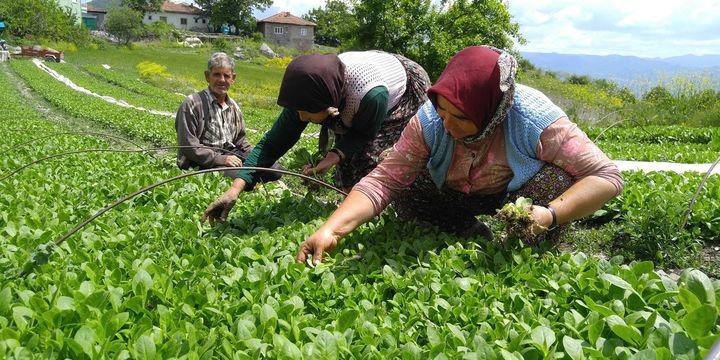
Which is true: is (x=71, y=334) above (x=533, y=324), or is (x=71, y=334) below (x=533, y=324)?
below

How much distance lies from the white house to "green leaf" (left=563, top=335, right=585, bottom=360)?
3849 inches

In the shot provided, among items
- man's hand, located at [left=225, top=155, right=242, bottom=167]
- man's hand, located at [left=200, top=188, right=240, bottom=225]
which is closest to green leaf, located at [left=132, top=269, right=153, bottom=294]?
man's hand, located at [left=200, top=188, right=240, bottom=225]

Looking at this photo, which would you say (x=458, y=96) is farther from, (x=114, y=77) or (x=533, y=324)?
(x=114, y=77)

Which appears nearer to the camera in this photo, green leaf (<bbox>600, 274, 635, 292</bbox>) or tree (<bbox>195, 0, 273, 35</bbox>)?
green leaf (<bbox>600, 274, 635, 292</bbox>)

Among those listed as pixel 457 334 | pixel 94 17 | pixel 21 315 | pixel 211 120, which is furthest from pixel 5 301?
pixel 94 17

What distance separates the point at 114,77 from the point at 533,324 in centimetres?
3496

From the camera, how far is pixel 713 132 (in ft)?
42.3

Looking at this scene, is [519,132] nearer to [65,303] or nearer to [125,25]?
[65,303]

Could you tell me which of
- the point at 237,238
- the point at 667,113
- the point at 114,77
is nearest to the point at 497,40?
the point at 667,113

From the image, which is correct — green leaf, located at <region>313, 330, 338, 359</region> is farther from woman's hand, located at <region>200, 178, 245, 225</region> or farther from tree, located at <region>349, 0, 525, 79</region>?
tree, located at <region>349, 0, 525, 79</region>

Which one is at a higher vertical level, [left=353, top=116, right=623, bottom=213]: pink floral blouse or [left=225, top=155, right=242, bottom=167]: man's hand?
[left=353, top=116, right=623, bottom=213]: pink floral blouse

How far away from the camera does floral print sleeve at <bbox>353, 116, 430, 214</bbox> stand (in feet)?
9.75

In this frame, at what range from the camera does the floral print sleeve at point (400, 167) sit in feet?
9.75

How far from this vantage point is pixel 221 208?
3590 mm
